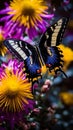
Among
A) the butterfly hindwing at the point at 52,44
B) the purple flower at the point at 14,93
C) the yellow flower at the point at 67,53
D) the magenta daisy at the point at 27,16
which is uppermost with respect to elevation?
the yellow flower at the point at 67,53

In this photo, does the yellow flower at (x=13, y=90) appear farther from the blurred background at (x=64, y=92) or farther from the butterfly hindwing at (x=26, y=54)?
the blurred background at (x=64, y=92)

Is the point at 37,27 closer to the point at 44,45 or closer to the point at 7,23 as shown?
the point at 7,23

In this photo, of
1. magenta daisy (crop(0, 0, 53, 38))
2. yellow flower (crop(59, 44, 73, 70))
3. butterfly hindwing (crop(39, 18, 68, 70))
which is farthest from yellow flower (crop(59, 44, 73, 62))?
butterfly hindwing (crop(39, 18, 68, 70))

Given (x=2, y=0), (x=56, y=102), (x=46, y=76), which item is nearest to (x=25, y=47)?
(x=46, y=76)

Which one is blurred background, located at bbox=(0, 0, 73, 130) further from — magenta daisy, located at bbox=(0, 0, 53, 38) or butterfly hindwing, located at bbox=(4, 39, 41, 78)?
butterfly hindwing, located at bbox=(4, 39, 41, 78)

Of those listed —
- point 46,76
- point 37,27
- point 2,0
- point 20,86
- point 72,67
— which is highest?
point 72,67

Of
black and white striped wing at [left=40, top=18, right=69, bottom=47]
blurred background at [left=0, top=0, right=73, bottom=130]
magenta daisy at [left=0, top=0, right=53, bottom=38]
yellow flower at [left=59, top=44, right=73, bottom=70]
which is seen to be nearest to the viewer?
black and white striped wing at [left=40, top=18, right=69, bottom=47]

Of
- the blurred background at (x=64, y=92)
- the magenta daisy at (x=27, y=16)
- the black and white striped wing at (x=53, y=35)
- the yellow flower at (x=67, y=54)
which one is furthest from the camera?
the blurred background at (x=64, y=92)

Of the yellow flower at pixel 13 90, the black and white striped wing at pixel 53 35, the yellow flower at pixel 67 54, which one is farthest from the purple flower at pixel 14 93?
the yellow flower at pixel 67 54
